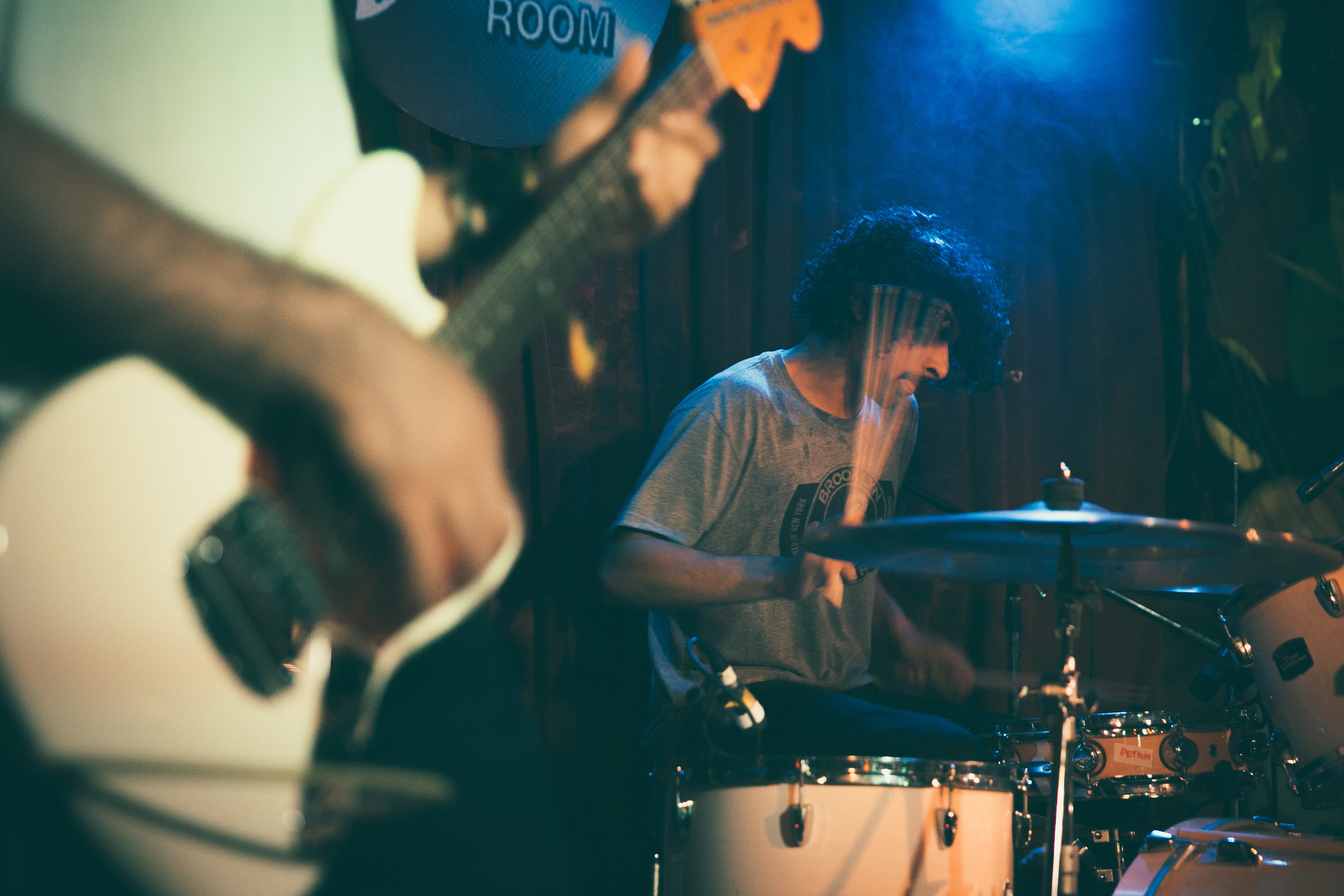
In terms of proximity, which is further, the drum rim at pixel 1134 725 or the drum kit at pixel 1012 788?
the drum rim at pixel 1134 725

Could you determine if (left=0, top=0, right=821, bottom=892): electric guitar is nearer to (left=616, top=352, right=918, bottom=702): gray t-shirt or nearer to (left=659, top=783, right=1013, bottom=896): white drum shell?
(left=659, top=783, right=1013, bottom=896): white drum shell

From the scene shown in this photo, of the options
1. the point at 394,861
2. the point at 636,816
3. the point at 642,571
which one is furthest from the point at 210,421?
the point at 636,816

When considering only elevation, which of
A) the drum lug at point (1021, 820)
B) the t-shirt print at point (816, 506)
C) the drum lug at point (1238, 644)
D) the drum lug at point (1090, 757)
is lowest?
the drum lug at point (1021, 820)

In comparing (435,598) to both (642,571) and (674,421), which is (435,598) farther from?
(674,421)

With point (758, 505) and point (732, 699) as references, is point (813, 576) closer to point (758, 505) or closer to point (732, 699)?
point (732, 699)

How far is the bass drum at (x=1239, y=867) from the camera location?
1.39m

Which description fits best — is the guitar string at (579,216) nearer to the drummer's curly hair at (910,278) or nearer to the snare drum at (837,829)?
the snare drum at (837,829)

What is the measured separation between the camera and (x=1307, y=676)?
65.3 inches

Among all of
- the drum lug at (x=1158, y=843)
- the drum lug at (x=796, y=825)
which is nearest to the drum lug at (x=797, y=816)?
the drum lug at (x=796, y=825)

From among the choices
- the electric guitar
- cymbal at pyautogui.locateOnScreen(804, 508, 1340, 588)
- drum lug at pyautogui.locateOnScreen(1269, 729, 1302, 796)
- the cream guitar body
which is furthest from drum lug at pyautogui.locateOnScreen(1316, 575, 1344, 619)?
the cream guitar body

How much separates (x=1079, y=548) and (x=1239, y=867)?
55 centimetres

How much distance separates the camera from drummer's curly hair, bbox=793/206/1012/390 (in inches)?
75.8

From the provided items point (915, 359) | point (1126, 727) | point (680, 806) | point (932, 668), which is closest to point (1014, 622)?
point (932, 668)

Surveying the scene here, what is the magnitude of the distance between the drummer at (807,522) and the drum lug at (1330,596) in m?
0.61
